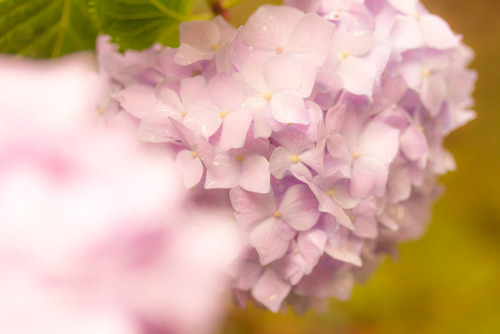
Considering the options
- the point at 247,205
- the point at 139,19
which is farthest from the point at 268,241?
the point at 139,19

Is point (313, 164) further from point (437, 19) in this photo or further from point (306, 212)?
point (437, 19)

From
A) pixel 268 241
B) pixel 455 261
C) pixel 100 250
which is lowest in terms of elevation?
pixel 455 261

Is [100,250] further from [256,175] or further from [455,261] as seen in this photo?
[455,261]

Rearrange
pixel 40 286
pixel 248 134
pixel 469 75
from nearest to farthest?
1. pixel 40 286
2. pixel 248 134
3. pixel 469 75

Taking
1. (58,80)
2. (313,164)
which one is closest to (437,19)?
(313,164)

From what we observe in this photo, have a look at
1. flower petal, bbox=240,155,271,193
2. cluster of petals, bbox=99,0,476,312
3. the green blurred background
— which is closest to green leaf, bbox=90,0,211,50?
cluster of petals, bbox=99,0,476,312

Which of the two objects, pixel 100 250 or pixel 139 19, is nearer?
pixel 100 250

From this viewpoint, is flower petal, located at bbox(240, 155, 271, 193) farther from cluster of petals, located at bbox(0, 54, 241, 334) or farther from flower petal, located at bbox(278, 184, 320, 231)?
cluster of petals, located at bbox(0, 54, 241, 334)
